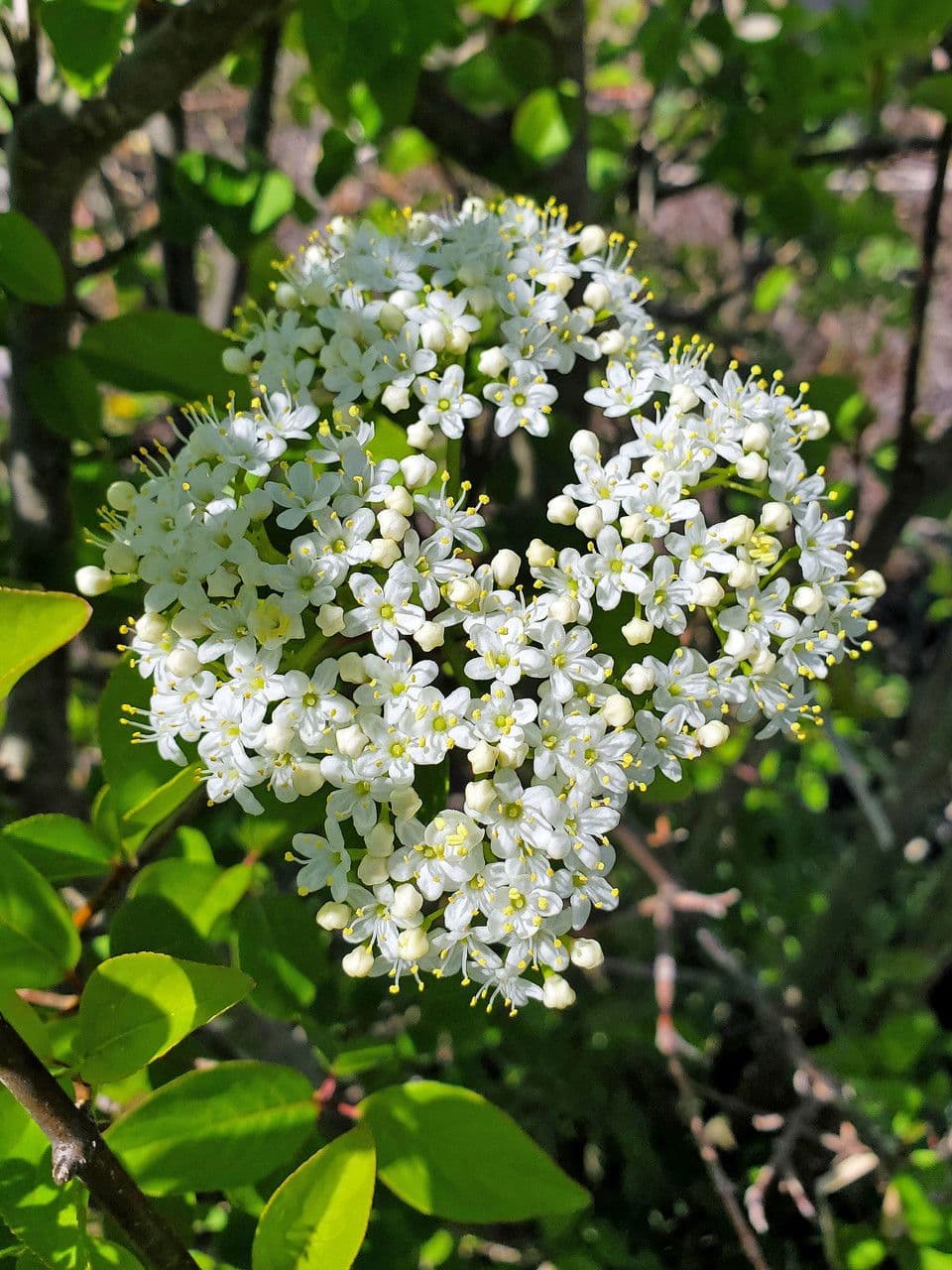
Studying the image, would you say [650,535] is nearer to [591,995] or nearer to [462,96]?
[462,96]

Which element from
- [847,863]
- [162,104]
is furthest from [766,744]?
[162,104]

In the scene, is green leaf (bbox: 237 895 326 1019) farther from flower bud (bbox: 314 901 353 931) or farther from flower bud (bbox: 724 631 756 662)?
flower bud (bbox: 724 631 756 662)

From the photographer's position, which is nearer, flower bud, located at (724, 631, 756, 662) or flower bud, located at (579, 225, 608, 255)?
flower bud, located at (724, 631, 756, 662)

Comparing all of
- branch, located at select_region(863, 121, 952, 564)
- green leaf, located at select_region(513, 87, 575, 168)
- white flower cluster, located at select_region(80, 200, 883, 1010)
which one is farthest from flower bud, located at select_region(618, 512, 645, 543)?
branch, located at select_region(863, 121, 952, 564)

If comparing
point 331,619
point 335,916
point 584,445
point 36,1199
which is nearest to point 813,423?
point 584,445

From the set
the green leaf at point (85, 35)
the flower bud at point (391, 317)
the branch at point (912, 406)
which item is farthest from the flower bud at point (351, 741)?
the branch at point (912, 406)

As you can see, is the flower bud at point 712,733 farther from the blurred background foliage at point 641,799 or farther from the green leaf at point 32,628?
the green leaf at point 32,628
